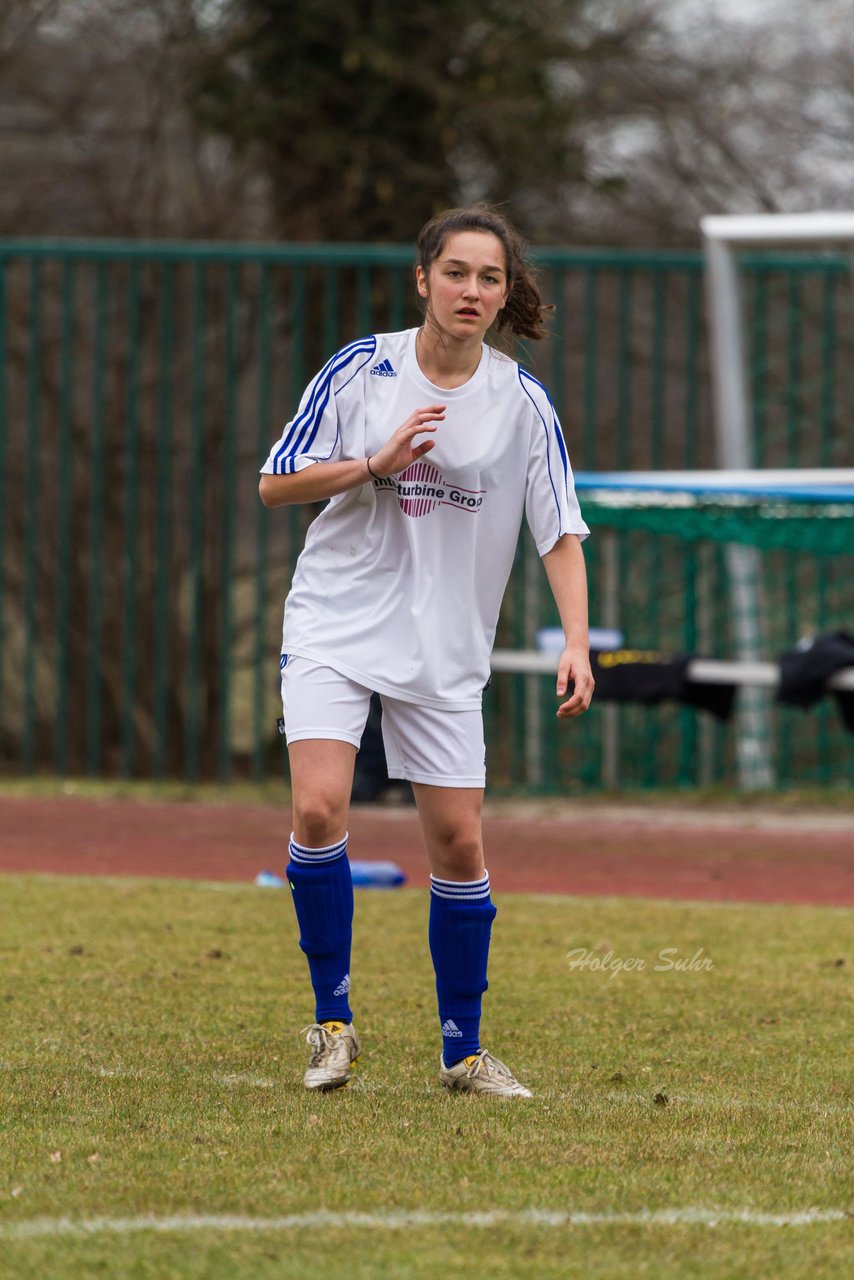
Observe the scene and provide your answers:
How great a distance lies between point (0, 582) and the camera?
39.9 feet

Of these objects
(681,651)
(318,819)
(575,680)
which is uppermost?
(575,680)

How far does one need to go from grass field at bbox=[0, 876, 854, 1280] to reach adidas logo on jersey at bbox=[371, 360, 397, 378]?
154cm

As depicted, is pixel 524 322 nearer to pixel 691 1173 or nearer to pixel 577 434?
pixel 691 1173

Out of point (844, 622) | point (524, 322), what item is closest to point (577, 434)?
point (844, 622)

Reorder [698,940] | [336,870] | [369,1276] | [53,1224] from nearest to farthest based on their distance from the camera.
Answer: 1. [369,1276]
2. [53,1224]
3. [336,870]
4. [698,940]

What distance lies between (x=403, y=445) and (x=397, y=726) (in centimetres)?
64

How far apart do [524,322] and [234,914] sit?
9.55 feet

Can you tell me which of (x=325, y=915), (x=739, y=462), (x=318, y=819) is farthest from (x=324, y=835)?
(x=739, y=462)

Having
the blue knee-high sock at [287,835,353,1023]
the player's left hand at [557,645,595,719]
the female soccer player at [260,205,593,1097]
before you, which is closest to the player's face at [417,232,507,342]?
the female soccer player at [260,205,593,1097]

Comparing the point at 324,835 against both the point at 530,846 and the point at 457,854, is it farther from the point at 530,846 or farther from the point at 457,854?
the point at 530,846

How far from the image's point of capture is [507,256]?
13.5 ft

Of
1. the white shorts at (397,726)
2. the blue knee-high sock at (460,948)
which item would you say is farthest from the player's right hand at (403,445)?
the blue knee-high sock at (460,948)

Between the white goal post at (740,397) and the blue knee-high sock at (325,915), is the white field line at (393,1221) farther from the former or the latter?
the white goal post at (740,397)

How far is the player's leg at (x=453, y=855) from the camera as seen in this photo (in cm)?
411
